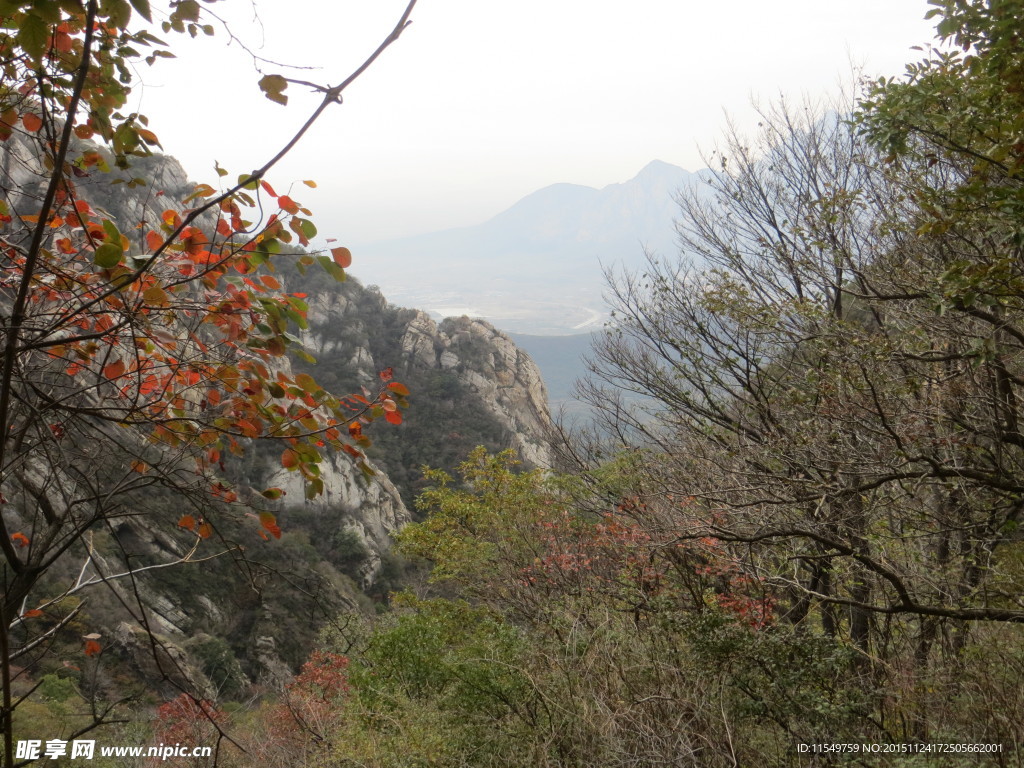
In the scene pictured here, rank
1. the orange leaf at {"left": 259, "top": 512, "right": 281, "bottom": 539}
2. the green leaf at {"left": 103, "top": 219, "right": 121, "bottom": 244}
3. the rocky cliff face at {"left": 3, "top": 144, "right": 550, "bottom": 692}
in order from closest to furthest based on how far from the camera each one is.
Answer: the green leaf at {"left": 103, "top": 219, "right": 121, "bottom": 244}, the orange leaf at {"left": 259, "top": 512, "right": 281, "bottom": 539}, the rocky cliff face at {"left": 3, "top": 144, "right": 550, "bottom": 692}

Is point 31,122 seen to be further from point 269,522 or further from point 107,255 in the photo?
point 269,522

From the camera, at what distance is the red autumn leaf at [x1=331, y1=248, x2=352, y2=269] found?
1.54m

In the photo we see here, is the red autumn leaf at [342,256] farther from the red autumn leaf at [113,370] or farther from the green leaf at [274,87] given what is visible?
the red autumn leaf at [113,370]

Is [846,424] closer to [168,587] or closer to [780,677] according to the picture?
[780,677]

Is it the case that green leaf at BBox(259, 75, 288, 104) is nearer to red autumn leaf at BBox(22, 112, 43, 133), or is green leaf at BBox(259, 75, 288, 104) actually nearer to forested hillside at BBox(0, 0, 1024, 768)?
forested hillside at BBox(0, 0, 1024, 768)

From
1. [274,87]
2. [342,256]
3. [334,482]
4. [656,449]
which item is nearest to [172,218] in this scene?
[342,256]

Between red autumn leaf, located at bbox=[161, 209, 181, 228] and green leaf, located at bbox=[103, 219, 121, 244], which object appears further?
red autumn leaf, located at bbox=[161, 209, 181, 228]

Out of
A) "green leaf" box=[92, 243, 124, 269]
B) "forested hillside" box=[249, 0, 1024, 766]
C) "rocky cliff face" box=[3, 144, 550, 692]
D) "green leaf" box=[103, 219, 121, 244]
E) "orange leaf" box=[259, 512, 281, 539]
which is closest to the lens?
"green leaf" box=[92, 243, 124, 269]

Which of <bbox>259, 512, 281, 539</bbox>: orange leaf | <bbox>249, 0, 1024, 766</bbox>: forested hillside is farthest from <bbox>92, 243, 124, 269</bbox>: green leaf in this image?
<bbox>249, 0, 1024, 766</bbox>: forested hillside

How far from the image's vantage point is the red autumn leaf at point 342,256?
154cm

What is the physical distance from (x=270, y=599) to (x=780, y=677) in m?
26.8

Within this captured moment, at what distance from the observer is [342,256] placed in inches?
61.4

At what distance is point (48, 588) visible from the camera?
788 inches

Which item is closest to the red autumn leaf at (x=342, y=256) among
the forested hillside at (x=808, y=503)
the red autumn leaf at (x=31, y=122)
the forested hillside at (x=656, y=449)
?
the forested hillside at (x=656, y=449)
